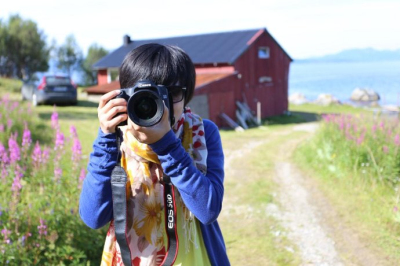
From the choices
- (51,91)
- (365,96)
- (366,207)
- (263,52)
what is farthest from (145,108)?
(365,96)

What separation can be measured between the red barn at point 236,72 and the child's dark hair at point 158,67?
679 inches

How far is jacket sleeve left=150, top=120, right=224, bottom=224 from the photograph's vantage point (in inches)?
65.1

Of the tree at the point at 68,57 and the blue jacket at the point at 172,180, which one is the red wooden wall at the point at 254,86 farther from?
the tree at the point at 68,57

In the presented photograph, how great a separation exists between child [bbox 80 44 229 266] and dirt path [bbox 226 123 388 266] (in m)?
3.57

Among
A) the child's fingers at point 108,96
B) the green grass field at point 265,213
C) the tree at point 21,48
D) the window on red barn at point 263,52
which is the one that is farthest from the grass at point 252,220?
the tree at point 21,48

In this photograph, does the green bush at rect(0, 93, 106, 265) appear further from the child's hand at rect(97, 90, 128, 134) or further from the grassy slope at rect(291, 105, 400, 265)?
the grassy slope at rect(291, 105, 400, 265)

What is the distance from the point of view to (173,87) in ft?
5.96

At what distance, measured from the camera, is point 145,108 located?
5.30 feet

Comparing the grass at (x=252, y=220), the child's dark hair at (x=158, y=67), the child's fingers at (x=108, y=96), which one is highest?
the child's dark hair at (x=158, y=67)

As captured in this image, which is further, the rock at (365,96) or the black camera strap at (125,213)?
the rock at (365,96)

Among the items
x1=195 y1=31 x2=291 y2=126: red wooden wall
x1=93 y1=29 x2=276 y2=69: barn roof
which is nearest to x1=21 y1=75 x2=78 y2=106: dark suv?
x1=93 y1=29 x2=276 y2=69: barn roof

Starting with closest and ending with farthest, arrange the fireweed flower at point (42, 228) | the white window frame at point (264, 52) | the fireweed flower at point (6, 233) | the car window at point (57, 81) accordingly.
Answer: the fireweed flower at point (6, 233) → the fireweed flower at point (42, 228) → the car window at point (57, 81) → the white window frame at point (264, 52)

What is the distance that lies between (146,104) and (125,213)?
47 cm

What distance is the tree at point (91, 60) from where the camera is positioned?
186ft
